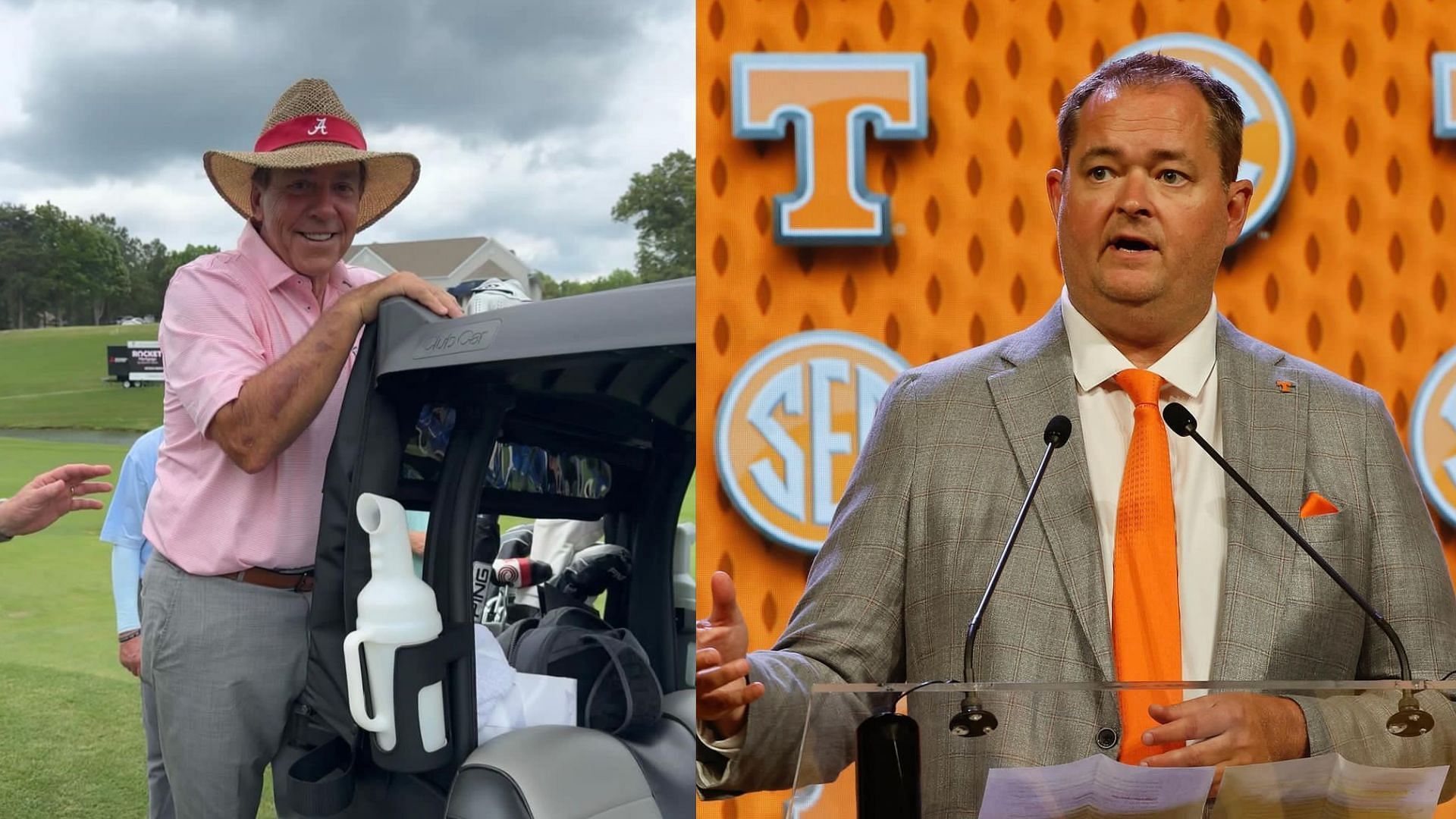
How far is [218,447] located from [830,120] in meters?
1.17

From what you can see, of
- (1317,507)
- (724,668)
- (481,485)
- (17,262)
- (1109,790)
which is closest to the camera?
(1109,790)

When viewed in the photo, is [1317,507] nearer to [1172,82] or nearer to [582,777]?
[1172,82]

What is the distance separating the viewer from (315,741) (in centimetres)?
212

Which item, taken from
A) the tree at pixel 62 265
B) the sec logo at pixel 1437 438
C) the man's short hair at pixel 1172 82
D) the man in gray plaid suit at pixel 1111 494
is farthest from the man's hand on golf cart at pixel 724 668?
the tree at pixel 62 265

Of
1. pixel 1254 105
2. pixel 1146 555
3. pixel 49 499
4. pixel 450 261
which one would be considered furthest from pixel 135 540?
pixel 1254 105

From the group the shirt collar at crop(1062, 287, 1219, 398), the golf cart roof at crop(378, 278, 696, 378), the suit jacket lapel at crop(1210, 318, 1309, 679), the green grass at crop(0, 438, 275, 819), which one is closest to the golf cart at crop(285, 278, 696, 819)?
the golf cart roof at crop(378, 278, 696, 378)

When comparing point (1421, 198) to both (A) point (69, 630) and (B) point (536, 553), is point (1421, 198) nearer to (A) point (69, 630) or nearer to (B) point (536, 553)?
(B) point (536, 553)

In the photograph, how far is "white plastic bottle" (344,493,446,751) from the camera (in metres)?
2.03

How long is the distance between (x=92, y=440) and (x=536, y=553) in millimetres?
864

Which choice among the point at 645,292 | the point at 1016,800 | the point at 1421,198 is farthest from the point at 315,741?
the point at 1421,198

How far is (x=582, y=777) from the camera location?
2.24 m

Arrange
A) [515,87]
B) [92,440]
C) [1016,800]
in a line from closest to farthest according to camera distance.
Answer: [1016,800]
[92,440]
[515,87]

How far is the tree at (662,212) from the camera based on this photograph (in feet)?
8.12

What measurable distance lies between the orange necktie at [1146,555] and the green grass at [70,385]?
1750 millimetres
